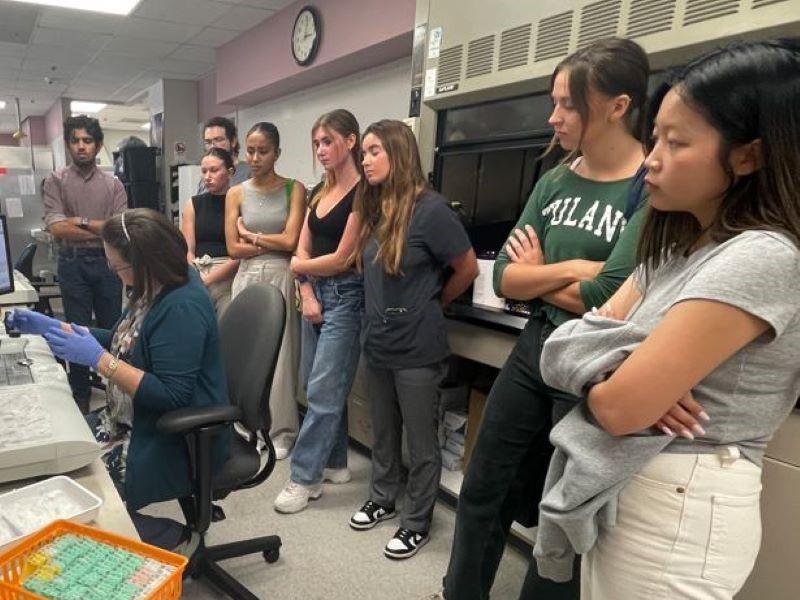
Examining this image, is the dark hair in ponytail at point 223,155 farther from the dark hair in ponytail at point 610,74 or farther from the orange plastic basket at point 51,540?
the orange plastic basket at point 51,540

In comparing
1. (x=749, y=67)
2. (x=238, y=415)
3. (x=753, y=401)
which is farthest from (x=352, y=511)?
(x=749, y=67)

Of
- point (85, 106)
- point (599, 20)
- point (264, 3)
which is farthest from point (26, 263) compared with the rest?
point (85, 106)

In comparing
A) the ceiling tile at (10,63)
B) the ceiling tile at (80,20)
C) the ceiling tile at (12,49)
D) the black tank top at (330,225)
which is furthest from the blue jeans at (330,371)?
the ceiling tile at (10,63)

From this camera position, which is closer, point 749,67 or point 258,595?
point 749,67

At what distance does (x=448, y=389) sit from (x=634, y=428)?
153cm

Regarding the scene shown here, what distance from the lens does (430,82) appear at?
2170 mm

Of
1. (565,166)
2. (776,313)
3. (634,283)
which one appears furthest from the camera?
(565,166)

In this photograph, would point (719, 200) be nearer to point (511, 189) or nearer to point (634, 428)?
point (634, 428)

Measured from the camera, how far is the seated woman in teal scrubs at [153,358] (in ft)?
4.17

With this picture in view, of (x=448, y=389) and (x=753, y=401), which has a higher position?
(x=753, y=401)

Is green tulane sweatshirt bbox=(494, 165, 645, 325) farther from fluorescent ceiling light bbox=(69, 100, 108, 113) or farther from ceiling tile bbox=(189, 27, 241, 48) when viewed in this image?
fluorescent ceiling light bbox=(69, 100, 108, 113)

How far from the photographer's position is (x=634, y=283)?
3.04ft

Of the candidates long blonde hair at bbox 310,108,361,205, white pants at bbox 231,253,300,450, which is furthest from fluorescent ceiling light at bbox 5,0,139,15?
long blonde hair at bbox 310,108,361,205

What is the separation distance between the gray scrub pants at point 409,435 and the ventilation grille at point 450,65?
1.10 metres
